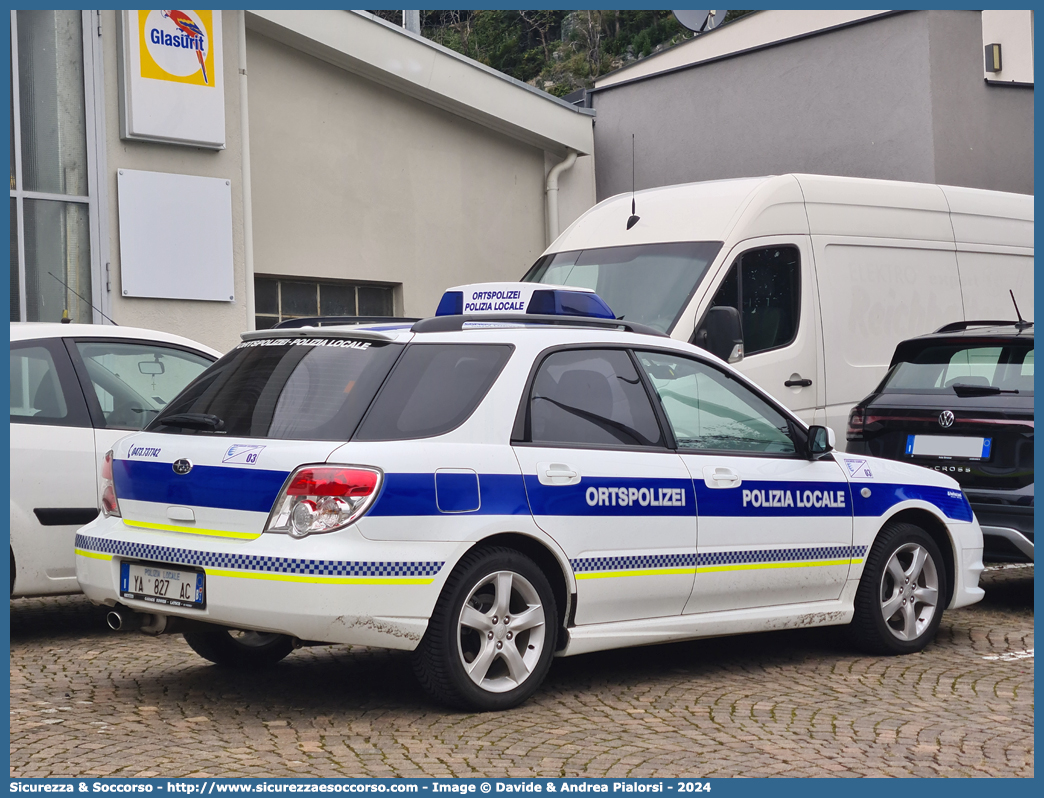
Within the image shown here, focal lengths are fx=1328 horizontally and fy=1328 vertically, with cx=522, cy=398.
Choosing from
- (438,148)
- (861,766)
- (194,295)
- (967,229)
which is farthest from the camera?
(438,148)

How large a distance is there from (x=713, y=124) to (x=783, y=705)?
12480 millimetres

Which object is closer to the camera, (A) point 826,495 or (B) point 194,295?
(A) point 826,495

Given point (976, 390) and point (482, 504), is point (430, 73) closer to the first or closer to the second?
point (976, 390)

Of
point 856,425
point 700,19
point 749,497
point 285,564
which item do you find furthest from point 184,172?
point 700,19

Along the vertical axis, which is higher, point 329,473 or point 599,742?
point 329,473

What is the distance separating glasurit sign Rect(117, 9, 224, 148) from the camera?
12.0 metres

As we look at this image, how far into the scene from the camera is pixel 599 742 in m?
4.96

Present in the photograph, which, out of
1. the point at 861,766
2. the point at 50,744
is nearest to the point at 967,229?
the point at 861,766

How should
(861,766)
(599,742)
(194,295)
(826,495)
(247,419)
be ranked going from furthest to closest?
1. (194,295)
2. (826,495)
3. (247,419)
4. (599,742)
5. (861,766)

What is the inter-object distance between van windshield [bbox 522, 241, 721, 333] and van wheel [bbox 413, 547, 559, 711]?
415 centimetres

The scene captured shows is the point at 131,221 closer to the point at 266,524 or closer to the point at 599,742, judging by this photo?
the point at 266,524

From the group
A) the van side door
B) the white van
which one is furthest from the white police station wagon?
the van side door

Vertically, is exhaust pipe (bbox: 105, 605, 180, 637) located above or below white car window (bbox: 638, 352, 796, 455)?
below

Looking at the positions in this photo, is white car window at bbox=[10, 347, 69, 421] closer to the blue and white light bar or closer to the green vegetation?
the blue and white light bar
